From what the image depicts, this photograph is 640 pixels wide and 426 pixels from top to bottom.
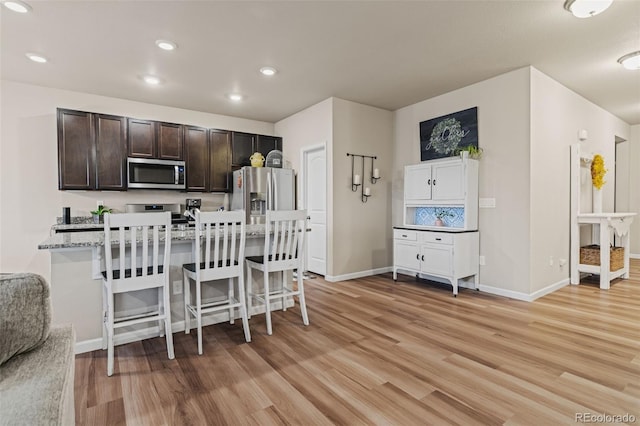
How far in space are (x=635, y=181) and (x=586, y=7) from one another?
5813mm

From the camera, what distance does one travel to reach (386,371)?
2.20 m

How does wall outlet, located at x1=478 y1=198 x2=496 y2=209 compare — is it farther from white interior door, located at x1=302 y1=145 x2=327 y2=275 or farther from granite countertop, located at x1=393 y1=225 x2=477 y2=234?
white interior door, located at x1=302 y1=145 x2=327 y2=275

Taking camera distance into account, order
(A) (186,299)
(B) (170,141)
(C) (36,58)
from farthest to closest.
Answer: (B) (170,141), (C) (36,58), (A) (186,299)

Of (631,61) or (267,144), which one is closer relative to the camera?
(631,61)

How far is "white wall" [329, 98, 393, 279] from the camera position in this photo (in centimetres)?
484

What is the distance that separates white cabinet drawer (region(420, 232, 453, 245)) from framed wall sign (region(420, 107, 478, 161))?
1169 millimetres

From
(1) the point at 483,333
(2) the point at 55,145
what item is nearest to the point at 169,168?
(2) the point at 55,145

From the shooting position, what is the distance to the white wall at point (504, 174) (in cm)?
377

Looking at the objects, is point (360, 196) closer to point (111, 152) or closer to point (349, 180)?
point (349, 180)

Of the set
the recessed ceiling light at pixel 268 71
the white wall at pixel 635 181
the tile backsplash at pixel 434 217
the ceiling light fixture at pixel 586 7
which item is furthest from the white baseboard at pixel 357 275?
the white wall at pixel 635 181

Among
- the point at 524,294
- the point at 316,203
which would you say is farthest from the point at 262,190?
the point at 524,294

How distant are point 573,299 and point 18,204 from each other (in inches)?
271

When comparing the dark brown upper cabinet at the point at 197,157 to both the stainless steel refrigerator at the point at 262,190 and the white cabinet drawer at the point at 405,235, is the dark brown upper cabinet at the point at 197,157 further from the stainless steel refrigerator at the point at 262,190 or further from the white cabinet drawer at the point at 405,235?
the white cabinet drawer at the point at 405,235

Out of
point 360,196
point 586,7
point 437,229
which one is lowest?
point 437,229
